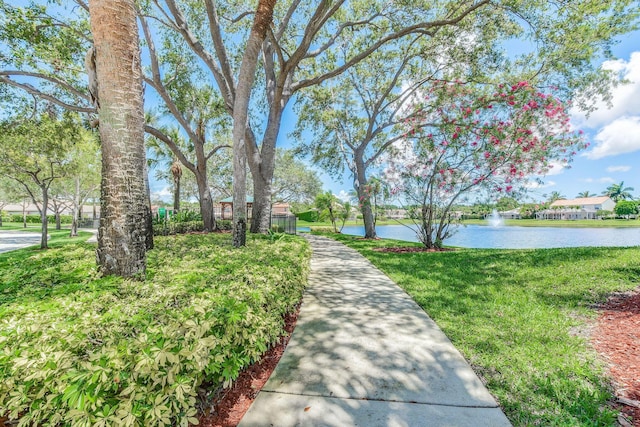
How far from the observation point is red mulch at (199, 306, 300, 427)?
2.09m

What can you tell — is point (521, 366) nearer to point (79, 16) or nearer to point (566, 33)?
point (566, 33)

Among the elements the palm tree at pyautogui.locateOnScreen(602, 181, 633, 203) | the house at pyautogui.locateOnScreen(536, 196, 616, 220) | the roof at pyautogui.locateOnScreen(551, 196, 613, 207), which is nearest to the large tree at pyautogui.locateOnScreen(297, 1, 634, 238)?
the house at pyautogui.locateOnScreen(536, 196, 616, 220)

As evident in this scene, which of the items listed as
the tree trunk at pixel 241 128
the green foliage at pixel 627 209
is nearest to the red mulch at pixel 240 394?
the tree trunk at pixel 241 128

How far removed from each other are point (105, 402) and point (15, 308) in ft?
4.40

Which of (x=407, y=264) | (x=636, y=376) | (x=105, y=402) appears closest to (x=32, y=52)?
(x=105, y=402)

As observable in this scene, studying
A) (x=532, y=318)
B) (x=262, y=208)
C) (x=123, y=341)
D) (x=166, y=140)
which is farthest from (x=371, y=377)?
(x=166, y=140)

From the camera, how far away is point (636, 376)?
2.56 m

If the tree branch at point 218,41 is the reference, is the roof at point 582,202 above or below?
below

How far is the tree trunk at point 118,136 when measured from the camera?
2.92 metres

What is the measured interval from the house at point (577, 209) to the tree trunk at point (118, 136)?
48999 millimetres

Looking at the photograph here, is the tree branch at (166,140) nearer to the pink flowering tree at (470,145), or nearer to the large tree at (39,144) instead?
the large tree at (39,144)

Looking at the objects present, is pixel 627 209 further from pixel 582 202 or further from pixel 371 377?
pixel 371 377

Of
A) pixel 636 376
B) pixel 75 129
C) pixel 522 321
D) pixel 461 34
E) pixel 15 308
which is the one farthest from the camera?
pixel 75 129

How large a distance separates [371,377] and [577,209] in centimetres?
5642
